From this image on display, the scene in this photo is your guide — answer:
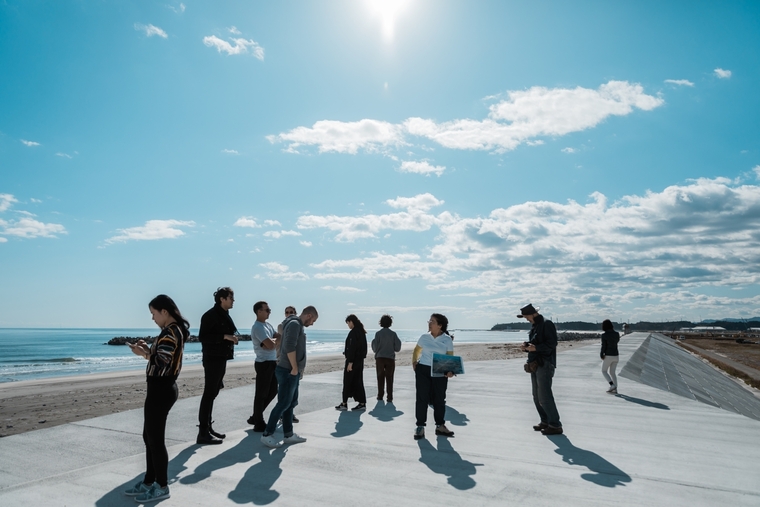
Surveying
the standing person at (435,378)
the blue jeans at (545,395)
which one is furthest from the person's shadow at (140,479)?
the blue jeans at (545,395)

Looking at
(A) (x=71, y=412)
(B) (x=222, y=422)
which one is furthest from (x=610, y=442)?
(A) (x=71, y=412)

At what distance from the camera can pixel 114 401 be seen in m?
12.6

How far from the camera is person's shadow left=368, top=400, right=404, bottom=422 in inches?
325

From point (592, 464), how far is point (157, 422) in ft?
15.0

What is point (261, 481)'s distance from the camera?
4.87m

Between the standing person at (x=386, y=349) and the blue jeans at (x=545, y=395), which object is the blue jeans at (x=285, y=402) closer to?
the standing person at (x=386, y=349)

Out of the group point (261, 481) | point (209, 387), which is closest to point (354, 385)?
point (209, 387)

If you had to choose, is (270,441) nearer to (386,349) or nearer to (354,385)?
(354,385)

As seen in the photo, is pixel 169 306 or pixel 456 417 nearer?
pixel 169 306

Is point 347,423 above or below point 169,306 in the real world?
below

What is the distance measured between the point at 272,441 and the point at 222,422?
2074 millimetres

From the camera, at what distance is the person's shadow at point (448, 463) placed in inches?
192

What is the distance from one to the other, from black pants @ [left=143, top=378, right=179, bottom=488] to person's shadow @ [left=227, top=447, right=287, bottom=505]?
0.66 meters

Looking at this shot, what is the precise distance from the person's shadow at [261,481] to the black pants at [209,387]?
94cm
